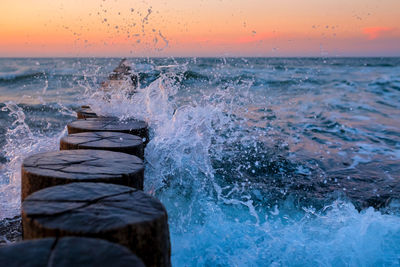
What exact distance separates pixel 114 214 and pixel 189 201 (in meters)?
2.26

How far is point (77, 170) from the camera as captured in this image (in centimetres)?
162

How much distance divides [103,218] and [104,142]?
1.17 m

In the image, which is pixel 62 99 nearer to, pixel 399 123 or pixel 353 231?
pixel 399 123

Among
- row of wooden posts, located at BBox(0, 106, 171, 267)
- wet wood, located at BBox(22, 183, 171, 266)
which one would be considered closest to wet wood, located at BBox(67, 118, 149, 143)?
row of wooden posts, located at BBox(0, 106, 171, 267)

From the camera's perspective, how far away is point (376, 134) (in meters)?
7.09

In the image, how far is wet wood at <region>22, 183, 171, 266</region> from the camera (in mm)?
1067

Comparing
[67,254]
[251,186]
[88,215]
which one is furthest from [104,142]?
[251,186]

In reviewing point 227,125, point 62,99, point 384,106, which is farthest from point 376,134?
point 62,99

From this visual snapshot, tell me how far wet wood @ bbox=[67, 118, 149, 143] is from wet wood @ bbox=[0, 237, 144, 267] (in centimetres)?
179

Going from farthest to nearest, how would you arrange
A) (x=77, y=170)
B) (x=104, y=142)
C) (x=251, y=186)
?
1. (x=251, y=186)
2. (x=104, y=142)
3. (x=77, y=170)

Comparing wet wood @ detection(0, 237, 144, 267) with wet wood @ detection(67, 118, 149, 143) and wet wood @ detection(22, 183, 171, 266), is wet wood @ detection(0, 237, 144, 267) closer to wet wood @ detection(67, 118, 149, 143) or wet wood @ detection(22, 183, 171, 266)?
wet wood @ detection(22, 183, 171, 266)

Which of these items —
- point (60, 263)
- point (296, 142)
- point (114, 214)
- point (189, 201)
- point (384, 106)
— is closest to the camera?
point (60, 263)

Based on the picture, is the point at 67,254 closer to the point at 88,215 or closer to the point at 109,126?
the point at 88,215

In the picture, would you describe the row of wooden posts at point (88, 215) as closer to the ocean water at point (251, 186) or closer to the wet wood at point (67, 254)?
the wet wood at point (67, 254)
